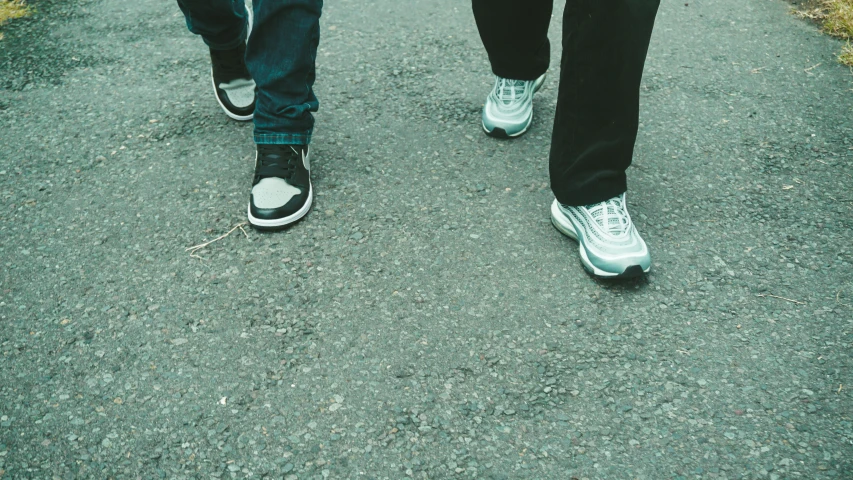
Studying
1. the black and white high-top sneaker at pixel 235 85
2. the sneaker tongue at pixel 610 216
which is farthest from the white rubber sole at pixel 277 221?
the sneaker tongue at pixel 610 216

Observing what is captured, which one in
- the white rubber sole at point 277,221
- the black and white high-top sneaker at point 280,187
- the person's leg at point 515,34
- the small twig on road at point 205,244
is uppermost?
the person's leg at point 515,34

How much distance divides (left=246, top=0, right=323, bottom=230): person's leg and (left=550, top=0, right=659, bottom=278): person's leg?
76cm

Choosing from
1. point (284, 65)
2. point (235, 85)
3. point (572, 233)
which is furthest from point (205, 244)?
point (572, 233)

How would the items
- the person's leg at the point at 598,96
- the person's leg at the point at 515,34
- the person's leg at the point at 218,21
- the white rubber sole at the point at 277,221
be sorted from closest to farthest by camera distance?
the person's leg at the point at 598,96 < the white rubber sole at the point at 277,221 < the person's leg at the point at 515,34 < the person's leg at the point at 218,21

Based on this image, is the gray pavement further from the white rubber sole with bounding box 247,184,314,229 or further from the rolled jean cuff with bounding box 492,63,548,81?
the rolled jean cuff with bounding box 492,63,548,81

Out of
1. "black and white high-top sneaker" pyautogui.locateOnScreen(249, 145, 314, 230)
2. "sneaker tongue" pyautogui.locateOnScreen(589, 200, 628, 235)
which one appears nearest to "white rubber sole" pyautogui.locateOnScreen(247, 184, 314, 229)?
"black and white high-top sneaker" pyautogui.locateOnScreen(249, 145, 314, 230)

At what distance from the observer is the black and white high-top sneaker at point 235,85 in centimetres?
264

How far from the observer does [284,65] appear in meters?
2.09

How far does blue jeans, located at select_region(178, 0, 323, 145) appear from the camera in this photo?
6.66 ft

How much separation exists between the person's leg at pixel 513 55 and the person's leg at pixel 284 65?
570 mm

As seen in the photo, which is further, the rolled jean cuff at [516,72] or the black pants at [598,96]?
the rolled jean cuff at [516,72]

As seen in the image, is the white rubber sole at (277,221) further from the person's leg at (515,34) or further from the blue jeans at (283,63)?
the person's leg at (515,34)

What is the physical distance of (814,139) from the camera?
100 inches

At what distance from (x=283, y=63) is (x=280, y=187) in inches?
14.6
